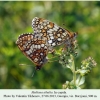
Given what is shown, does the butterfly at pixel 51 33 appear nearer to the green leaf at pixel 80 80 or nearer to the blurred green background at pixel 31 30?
the green leaf at pixel 80 80

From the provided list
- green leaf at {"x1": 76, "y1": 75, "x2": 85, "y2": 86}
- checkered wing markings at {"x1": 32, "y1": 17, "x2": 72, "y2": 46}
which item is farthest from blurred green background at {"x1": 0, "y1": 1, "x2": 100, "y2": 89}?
green leaf at {"x1": 76, "y1": 75, "x2": 85, "y2": 86}

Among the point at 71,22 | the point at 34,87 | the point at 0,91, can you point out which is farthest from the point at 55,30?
the point at 71,22

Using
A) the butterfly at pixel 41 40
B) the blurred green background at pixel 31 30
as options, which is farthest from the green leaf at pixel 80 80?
the blurred green background at pixel 31 30

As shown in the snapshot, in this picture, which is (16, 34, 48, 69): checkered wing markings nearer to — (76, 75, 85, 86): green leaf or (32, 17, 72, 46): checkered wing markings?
(32, 17, 72, 46): checkered wing markings

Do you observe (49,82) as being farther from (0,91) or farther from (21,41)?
(21,41)

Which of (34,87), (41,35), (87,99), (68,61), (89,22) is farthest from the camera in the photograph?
(89,22)

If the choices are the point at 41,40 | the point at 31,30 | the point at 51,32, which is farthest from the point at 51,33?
the point at 31,30
